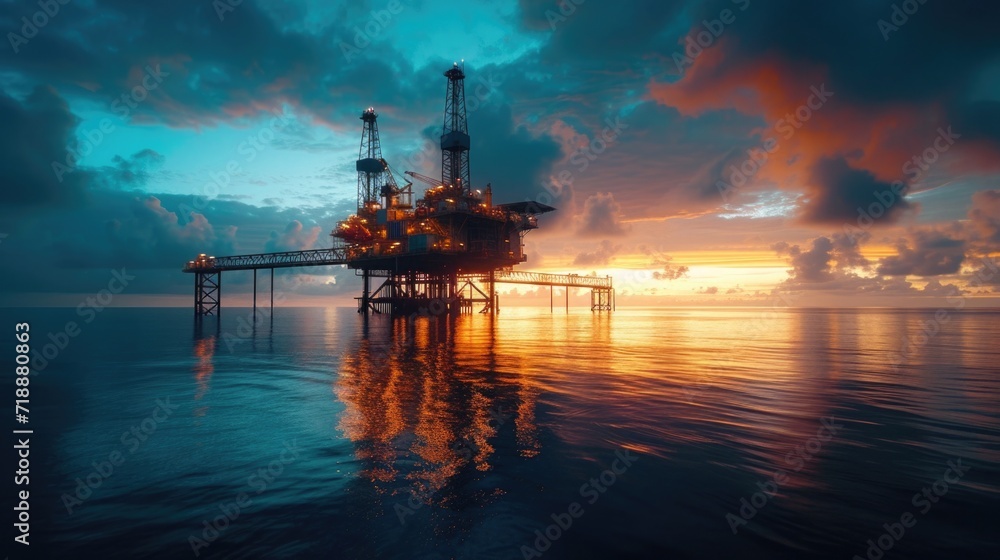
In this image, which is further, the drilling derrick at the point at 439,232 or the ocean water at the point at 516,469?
the drilling derrick at the point at 439,232

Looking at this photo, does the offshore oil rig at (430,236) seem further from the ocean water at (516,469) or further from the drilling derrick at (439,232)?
the ocean water at (516,469)

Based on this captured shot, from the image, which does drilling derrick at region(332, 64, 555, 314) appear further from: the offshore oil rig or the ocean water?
the ocean water

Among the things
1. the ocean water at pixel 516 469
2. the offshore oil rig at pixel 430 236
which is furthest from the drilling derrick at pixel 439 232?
the ocean water at pixel 516 469

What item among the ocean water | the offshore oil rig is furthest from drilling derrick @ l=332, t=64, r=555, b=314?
the ocean water

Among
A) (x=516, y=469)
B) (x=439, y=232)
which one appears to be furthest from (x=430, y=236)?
(x=516, y=469)

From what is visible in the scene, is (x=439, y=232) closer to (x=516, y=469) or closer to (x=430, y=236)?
(x=430, y=236)

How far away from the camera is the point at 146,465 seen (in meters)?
11.3

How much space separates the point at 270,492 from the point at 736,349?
3854 cm

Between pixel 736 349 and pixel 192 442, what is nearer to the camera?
pixel 192 442

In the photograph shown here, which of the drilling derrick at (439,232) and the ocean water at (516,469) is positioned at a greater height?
the drilling derrick at (439,232)

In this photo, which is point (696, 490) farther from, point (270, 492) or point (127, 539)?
point (127, 539)

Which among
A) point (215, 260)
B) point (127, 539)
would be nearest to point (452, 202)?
point (215, 260)

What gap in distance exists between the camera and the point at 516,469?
10859 mm

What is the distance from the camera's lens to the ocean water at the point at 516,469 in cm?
770
